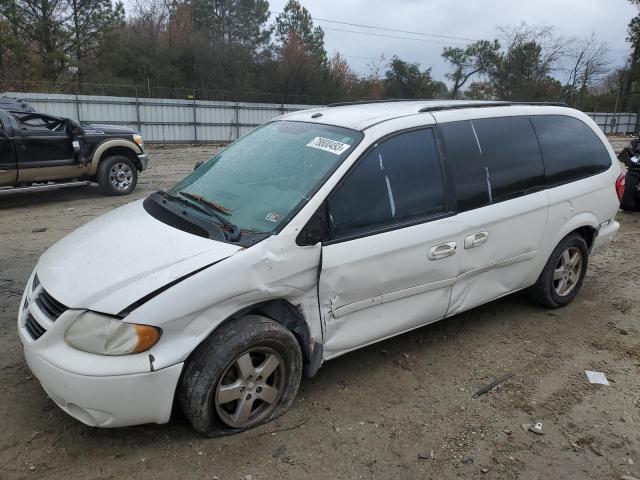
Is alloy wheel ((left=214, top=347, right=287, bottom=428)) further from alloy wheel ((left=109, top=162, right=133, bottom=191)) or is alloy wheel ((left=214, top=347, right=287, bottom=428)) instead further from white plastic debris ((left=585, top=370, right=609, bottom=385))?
alloy wheel ((left=109, top=162, right=133, bottom=191))

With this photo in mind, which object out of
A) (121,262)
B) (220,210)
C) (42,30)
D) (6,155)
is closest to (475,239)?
(220,210)

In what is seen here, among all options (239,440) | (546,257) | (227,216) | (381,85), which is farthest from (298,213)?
(381,85)

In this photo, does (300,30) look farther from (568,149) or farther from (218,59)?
(568,149)

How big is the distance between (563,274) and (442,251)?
5.99 feet

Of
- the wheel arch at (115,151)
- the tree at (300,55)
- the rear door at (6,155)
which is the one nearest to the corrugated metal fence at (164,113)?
the tree at (300,55)

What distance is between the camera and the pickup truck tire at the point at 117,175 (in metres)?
9.80

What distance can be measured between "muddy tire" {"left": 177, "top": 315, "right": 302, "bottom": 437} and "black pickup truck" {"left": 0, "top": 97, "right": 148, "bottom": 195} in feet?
25.1

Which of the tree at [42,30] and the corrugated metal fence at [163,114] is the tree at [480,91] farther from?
the tree at [42,30]

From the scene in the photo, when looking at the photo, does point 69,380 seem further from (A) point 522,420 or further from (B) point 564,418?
(B) point 564,418

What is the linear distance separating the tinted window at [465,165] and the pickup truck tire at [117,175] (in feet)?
26.1

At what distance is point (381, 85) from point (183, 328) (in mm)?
43516

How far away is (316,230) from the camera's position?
2900 millimetres

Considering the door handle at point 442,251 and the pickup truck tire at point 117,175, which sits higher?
the door handle at point 442,251

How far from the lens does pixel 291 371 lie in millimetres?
2951
